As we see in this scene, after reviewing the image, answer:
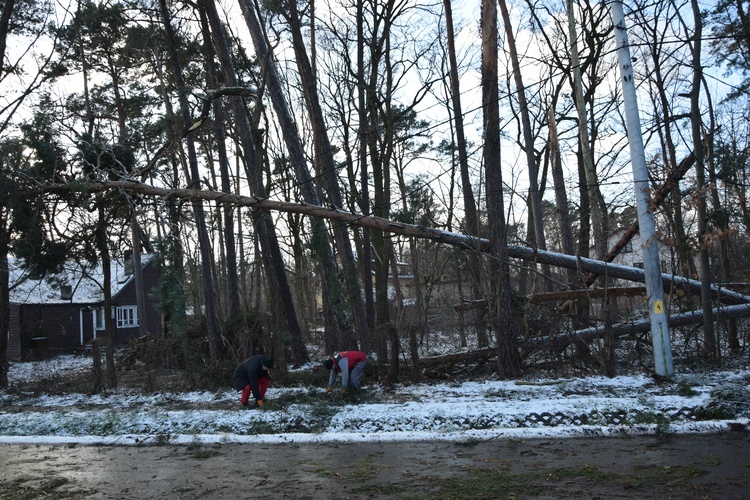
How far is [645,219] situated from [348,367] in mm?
6140

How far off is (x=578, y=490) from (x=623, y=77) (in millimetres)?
8498

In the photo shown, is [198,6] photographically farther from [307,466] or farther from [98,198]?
[307,466]

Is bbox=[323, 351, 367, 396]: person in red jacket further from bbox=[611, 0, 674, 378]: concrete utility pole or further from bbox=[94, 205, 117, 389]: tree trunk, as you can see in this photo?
bbox=[94, 205, 117, 389]: tree trunk

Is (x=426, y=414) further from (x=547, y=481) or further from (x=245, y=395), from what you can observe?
(x=245, y=395)

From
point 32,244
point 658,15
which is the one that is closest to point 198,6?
point 32,244

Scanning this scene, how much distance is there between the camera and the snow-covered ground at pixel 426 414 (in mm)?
8906

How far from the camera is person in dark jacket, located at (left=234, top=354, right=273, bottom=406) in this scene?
11852 millimetres

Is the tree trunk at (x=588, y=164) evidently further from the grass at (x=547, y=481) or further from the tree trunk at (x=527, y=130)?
the grass at (x=547, y=481)

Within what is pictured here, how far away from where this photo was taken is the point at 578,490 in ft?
18.9

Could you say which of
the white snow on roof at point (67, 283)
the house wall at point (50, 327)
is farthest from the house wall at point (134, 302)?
the house wall at point (50, 327)

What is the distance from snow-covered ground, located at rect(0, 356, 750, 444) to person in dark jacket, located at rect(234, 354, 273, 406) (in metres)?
0.33

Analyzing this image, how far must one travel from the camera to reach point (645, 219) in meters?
11.3

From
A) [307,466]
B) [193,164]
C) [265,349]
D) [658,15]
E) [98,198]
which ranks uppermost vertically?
[658,15]

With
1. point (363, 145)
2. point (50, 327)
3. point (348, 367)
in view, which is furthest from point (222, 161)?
point (50, 327)
